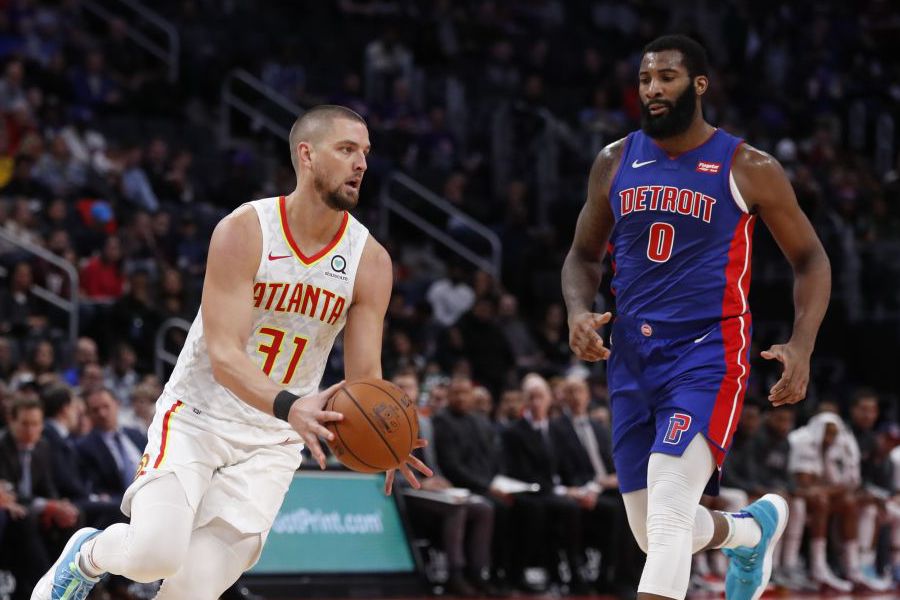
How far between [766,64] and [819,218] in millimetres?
5437

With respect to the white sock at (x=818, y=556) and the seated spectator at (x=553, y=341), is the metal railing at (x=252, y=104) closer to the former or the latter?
the seated spectator at (x=553, y=341)

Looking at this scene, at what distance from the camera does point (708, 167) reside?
5.91 m

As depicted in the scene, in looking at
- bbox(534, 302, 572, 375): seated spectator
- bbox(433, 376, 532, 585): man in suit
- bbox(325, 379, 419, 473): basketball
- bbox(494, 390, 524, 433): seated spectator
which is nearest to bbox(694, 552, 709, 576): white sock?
bbox(433, 376, 532, 585): man in suit

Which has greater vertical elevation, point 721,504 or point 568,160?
point 568,160

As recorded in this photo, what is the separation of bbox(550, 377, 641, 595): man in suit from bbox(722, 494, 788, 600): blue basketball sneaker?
534cm

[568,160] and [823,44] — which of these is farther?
[823,44]

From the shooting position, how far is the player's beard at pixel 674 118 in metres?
5.91

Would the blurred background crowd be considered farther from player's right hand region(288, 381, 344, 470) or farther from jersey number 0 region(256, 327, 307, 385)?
player's right hand region(288, 381, 344, 470)

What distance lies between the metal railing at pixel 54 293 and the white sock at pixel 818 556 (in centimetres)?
721

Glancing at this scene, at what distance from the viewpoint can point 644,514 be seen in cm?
609

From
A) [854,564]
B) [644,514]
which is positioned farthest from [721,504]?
[644,514]

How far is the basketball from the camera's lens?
4.99 metres

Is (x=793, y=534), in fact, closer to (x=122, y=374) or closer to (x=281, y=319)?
(x=122, y=374)

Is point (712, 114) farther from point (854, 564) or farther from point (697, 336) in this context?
point (697, 336)
